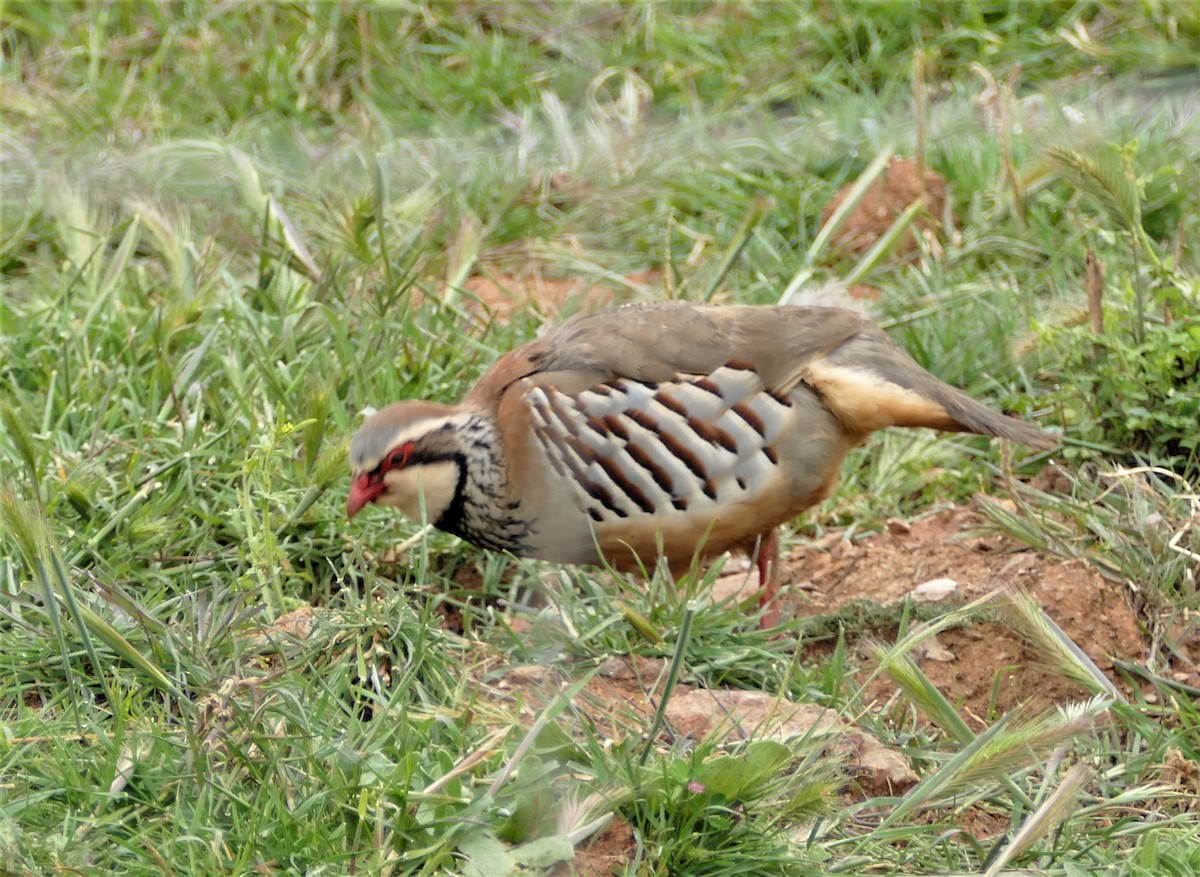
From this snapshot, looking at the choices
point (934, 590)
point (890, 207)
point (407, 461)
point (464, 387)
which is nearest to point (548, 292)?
point (464, 387)

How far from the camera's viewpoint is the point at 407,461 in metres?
3.55

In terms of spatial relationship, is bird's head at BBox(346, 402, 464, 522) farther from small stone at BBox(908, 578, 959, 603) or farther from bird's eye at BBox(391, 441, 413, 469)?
small stone at BBox(908, 578, 959, 603)

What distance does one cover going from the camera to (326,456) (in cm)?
307

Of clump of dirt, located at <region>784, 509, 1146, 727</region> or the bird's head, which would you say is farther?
the bird's head

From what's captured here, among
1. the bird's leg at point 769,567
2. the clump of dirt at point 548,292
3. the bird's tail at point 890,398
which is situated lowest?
the bird's leg at point 769,567

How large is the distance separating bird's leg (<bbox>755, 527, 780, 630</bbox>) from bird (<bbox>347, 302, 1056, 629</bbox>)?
1 centimetres

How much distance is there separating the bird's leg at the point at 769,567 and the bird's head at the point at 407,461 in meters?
0.74

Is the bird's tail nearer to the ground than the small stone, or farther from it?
farther from it

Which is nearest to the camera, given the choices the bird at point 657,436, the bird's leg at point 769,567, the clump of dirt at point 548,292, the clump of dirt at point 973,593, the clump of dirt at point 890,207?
the clump of dirt at point 973,593

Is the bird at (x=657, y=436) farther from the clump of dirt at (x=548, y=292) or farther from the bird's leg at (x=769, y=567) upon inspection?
the clump of dirt at (x=548, y=292)

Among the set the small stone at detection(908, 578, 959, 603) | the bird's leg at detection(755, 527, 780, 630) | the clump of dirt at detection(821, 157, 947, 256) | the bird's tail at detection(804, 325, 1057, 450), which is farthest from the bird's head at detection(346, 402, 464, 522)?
the clump of dirt at detection(821, 157, 947, 256)

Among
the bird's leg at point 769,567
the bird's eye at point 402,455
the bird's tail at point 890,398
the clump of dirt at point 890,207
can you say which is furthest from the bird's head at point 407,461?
the clump of dirt at point 890,207

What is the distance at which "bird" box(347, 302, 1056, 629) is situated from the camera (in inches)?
136

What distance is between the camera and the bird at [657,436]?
3467 millimetres
